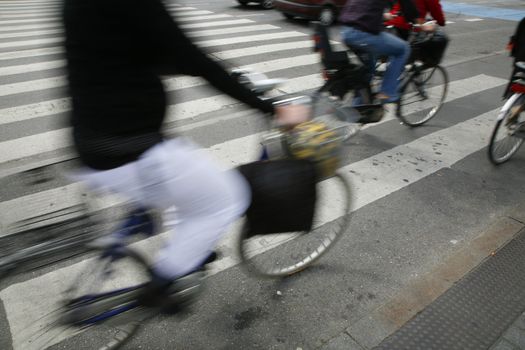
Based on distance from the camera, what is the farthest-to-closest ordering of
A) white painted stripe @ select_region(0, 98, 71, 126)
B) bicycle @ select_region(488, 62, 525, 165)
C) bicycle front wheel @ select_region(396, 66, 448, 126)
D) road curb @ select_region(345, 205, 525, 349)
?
1. white painted stripe @ select_region(0, 98, 71, 126)
2. bicycle front wheel @ select_region(396, 66, 448, 126)
3. bicycle @ select_region(488, 62, 525, 165)
4. road curb @ select_region(345, 205, 525, 349)

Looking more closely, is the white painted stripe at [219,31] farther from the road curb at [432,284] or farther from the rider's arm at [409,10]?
the road curb at [432,284]

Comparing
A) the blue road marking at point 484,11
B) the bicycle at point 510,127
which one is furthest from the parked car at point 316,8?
the bicycle at point 510,127

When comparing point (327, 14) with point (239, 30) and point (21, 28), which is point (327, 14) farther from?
point (21, 28)

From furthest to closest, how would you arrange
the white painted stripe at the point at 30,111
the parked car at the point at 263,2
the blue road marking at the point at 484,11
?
the blue road marking at the point at 484,11
the parked car at the point at 263,2
the white painted stripe at the point at 30,111

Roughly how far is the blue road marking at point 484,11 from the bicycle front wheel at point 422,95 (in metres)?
10.1

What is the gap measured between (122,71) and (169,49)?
7.3 inches

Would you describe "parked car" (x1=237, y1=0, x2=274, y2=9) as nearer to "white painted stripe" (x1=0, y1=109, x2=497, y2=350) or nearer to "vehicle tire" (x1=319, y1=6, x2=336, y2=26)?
"vehicle tire" (x1=319, y1=6, x2=336, y2=26)

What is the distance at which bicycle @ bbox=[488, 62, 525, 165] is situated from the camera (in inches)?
154

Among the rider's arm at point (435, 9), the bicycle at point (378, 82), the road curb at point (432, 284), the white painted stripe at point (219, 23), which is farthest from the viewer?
the white painted stripe at point (219, 23)

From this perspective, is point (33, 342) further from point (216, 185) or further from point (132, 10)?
point (132, 10)

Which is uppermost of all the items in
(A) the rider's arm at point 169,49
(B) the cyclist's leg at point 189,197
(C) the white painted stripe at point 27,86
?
(A) the rider's arm at point 169,49

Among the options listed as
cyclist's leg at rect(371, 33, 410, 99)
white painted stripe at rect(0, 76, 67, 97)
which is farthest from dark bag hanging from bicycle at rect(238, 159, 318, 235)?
white painted stripe at rect(0, 76, 67, 97)

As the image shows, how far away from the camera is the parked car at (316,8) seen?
1023 cm

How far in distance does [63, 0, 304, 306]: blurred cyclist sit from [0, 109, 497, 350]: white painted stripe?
951 millimetres
